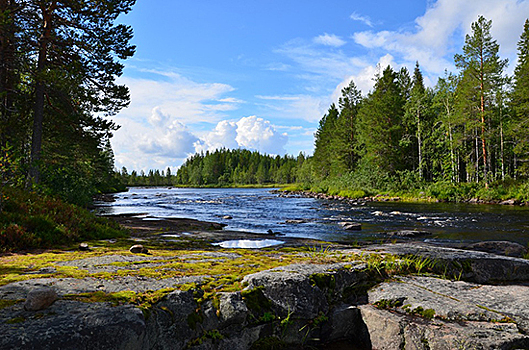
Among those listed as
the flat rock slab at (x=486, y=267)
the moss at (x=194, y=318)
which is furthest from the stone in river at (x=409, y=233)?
the moss at (x=194, y=318)

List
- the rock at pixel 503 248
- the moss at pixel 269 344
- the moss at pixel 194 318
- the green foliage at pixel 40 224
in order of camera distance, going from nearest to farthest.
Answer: the moss at pixel 194 318 < the moss at pixel 269 344 < the green foliage at pixel 40 224 < the rock at pixel 503 248

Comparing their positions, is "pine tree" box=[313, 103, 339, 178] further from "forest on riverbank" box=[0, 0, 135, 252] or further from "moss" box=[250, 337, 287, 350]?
"moss" box=[250, 337, 287, 350]

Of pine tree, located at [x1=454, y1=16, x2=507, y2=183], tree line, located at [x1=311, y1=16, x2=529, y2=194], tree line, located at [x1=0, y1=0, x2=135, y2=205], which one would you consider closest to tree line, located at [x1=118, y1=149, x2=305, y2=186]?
tree line, located at [x1=311, y1=16, x2=529, y2=194]

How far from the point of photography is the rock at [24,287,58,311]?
9.55 ft

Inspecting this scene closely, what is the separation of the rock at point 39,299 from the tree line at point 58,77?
10.2 meters

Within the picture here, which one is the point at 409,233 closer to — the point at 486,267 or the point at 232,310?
the point at 486,267

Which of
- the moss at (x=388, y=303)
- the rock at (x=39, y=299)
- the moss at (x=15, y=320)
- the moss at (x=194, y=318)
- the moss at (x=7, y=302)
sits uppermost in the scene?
the rock at (x=39, y=299)

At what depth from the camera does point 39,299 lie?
2.95 meters

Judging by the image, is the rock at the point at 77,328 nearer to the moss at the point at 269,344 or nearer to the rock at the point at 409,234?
the moss at the point at 269,344

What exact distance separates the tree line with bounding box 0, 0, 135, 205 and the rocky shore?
9.68 m

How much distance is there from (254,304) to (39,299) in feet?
7.51

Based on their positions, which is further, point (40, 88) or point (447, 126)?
point (447, 126)

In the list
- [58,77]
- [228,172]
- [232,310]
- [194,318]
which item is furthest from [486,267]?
[228,172]

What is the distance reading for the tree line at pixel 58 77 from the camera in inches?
510
